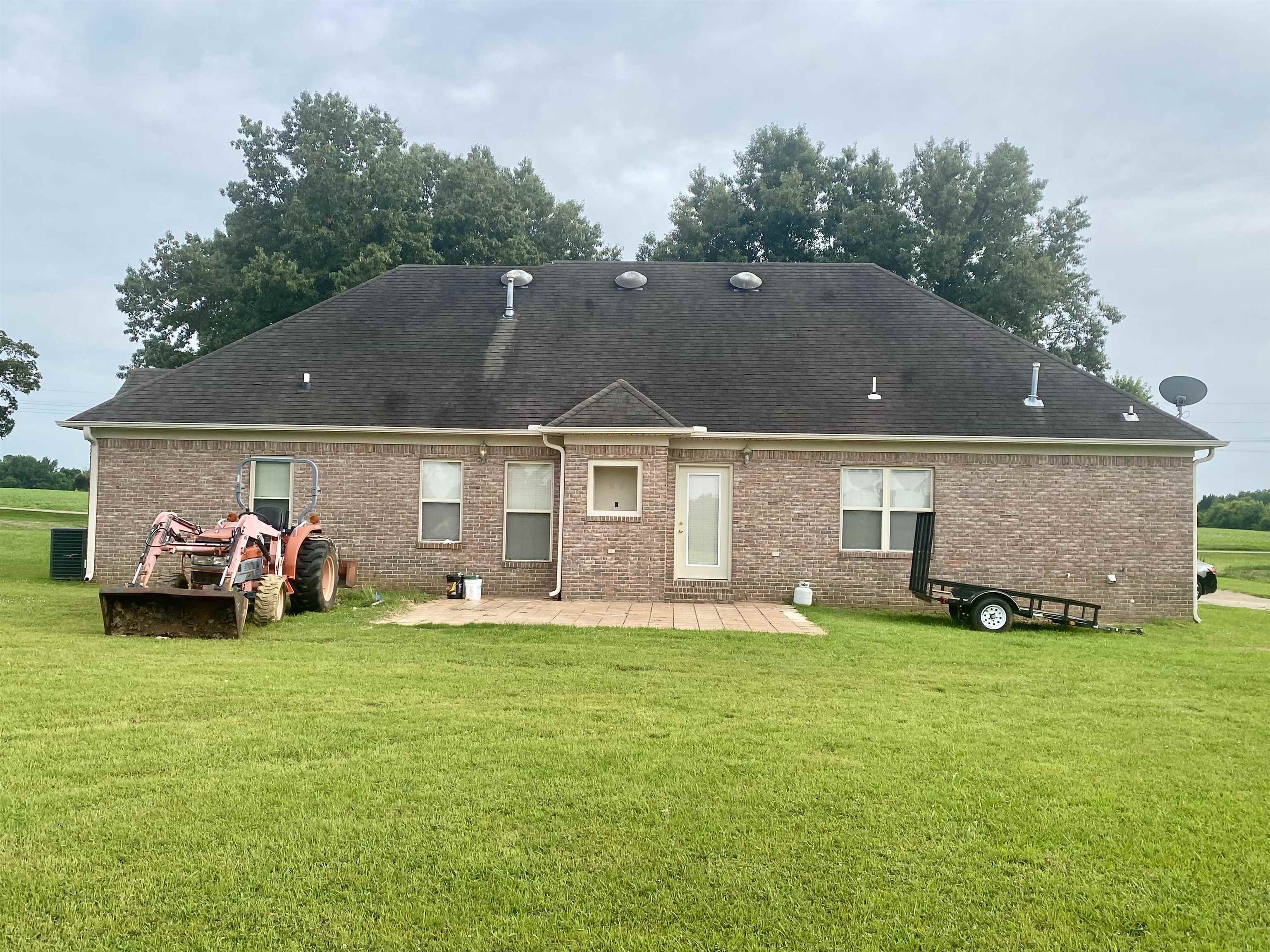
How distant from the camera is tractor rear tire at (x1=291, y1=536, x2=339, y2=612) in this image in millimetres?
11281

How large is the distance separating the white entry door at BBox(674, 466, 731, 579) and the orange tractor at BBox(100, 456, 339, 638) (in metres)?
5.58

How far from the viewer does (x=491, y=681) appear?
7285mm

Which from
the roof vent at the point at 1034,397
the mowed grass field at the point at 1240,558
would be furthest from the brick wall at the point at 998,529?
the mowed grass field at the point at 1240,558

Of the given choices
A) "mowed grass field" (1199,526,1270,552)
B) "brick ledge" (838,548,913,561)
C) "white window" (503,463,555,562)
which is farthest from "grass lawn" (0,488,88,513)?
"mowed grass field" (1199,526,1270,552)

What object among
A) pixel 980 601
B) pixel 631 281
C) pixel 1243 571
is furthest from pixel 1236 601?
pixel 631 281

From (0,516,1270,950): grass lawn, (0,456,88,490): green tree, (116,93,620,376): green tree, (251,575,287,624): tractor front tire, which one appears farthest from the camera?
(0,456,88,490): green tree

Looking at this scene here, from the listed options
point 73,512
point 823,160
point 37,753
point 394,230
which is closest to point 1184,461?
point 37,753

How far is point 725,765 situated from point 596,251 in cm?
2862

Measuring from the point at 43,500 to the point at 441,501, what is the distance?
1543 inches

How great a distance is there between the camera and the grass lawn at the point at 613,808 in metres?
3.22

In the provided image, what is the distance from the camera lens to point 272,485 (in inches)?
582

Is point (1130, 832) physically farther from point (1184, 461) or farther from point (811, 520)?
point (1184, 461)

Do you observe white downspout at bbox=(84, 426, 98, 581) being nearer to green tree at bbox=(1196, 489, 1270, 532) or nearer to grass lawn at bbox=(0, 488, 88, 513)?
grass lawn at bbox=(0, 488, 88, 513)

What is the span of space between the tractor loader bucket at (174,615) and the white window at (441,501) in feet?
18.0
